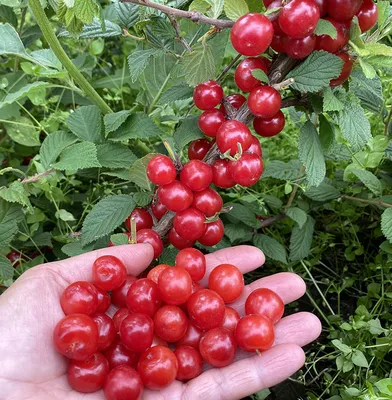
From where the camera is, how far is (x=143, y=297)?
133 centimetres

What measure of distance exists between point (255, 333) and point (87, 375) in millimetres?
420

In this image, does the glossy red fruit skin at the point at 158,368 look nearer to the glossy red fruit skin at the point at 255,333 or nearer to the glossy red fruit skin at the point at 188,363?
the glossy red fruit skin at the point at 188,363

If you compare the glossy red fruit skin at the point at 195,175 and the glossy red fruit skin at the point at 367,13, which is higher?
the glossy red fruit skin at the point at 367,13

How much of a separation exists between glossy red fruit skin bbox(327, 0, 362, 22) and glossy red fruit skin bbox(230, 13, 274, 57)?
0.50ft

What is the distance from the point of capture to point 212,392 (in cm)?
123

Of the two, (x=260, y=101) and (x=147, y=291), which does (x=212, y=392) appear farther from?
(x=260, y=101)

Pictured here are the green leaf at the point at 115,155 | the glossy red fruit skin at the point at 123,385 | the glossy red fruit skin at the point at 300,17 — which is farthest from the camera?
the green leaf at the point at 115,155

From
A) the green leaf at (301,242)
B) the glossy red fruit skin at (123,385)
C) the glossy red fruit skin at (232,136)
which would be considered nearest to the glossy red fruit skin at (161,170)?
the glossy red fruit skin at (232,136)

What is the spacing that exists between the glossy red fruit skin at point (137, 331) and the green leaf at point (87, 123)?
0.61 m

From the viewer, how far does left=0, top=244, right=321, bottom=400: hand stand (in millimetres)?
1205

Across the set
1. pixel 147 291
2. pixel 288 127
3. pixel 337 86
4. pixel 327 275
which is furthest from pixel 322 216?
pixel 147 291

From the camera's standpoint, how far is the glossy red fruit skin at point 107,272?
52.7 inches

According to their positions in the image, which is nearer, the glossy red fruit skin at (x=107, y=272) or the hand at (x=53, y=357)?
the hand at (x=53, y=357)

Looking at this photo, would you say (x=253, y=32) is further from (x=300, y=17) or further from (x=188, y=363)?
(x=188, y=363)
